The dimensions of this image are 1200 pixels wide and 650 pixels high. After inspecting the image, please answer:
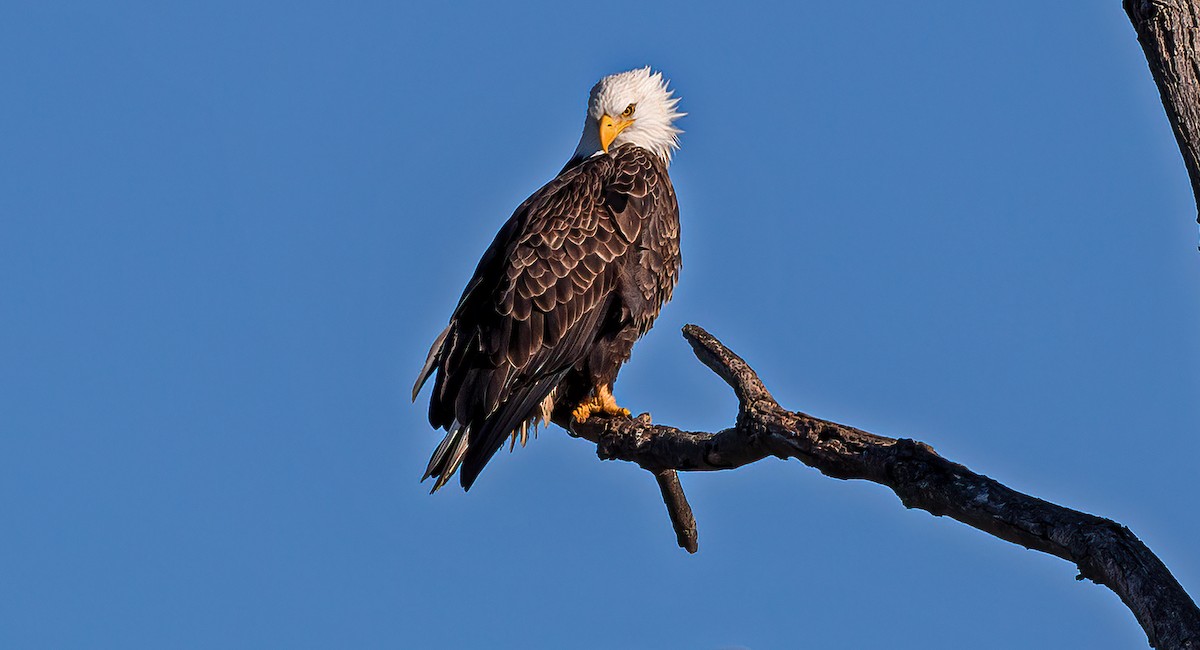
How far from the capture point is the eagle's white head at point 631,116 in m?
6.85

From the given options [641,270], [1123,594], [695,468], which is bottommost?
[1123,594]

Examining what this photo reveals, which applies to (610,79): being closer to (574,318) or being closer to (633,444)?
(574,318)

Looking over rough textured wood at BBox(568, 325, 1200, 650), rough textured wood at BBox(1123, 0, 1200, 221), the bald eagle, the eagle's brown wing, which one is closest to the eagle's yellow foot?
the bald eagle

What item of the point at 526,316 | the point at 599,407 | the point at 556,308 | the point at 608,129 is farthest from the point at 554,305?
the point at 608,129

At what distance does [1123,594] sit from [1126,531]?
17 centimetres

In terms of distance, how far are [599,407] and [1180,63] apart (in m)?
3.07

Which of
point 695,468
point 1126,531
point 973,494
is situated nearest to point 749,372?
point 695,468

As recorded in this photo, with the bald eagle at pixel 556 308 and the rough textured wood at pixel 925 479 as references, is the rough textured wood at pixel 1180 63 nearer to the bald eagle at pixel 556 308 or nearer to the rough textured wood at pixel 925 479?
the rough textured wood at pixel 925 479

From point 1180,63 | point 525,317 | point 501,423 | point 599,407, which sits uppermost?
point 525,317

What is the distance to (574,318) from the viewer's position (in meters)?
6.10

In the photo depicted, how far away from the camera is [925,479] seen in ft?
12.6

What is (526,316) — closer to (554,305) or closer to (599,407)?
(554,305)

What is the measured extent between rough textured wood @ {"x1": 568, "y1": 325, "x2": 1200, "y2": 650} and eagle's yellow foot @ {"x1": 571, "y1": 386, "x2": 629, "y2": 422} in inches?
22.9

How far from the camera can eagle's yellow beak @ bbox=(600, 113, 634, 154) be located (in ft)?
22.2
